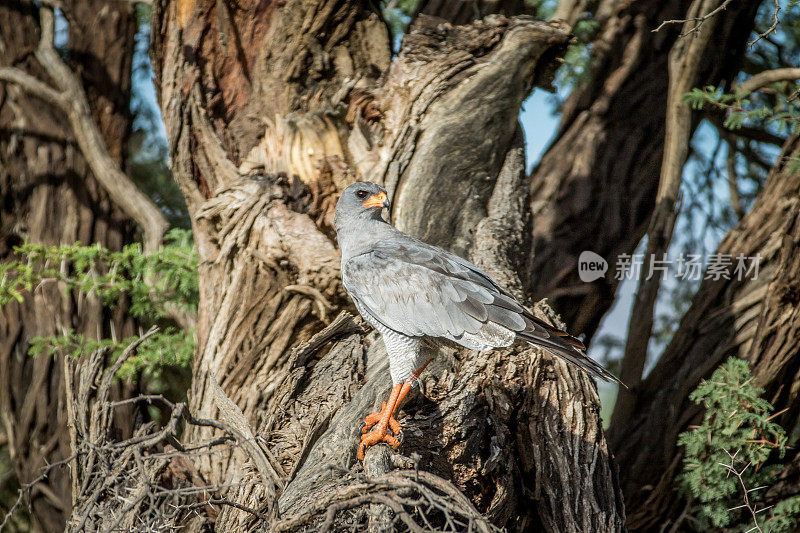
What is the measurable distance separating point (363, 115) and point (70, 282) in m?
2.50

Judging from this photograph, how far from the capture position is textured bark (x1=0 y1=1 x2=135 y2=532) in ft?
17.2

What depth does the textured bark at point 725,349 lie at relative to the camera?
4.30m

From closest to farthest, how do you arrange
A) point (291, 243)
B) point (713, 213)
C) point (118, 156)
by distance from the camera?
point (291, 243) < point (118, 156) < point (713, 213)

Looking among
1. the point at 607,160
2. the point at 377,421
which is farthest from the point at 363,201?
the point at 607,160

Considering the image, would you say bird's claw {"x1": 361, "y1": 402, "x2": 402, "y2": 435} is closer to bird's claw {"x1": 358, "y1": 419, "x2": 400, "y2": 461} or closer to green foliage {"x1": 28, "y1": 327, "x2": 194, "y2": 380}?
bird's claw {"x1": 358, "y1": 419, "x2": 400, "y2": 461}

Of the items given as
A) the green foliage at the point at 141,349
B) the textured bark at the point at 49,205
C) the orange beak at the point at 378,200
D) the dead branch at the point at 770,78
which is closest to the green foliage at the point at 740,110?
the dead branch at the point at 770,78

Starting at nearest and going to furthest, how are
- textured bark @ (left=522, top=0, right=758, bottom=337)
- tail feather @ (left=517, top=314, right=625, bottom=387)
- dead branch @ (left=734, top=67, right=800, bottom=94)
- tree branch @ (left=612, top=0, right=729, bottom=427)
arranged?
tail feather @ (left=517, top=314, right=625, bottom=387)
dead branch @ (left=734, top=67, right=800, bottom=94)
tree branch @ (left=612, top=0, right=729, bottom=427)
textured bark @ (left=522, top=0, right=758, bottom=337)

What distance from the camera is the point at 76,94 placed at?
553 cm

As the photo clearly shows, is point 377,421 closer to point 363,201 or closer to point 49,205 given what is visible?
point 363,201

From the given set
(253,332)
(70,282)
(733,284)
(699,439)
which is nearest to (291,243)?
(253,332)

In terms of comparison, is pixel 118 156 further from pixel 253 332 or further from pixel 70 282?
pixel 253 332

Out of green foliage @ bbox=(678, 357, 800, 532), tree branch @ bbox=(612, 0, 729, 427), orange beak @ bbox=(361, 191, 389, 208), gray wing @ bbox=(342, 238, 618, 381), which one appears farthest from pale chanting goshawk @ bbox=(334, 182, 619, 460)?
tree branch @ bbox=(612, 0, 729, 427)

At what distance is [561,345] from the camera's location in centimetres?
269

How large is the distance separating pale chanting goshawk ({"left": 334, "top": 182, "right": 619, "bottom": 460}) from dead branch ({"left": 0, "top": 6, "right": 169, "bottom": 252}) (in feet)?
9.24
